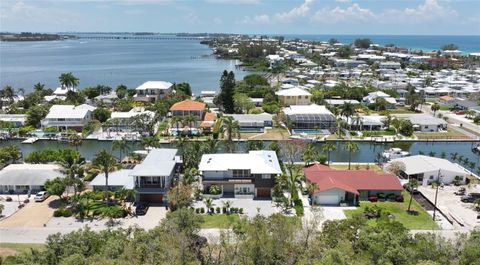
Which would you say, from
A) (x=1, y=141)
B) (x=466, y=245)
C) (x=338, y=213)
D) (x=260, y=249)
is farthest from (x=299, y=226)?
(x=1, y=141)

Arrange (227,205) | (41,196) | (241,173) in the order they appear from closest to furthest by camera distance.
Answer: (227,205), (41,196), (241,173)

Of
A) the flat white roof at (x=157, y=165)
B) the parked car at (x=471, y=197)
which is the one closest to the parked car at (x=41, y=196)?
the flat white roof at (x=157, y=165)

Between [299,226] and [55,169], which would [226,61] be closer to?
[55,169]

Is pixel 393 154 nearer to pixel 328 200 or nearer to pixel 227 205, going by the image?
pixel 328 200

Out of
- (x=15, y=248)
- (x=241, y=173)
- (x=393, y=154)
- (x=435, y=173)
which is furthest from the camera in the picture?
(x=393, y=154)

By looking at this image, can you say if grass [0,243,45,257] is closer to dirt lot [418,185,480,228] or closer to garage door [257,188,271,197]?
garage door [257,188,271,197]

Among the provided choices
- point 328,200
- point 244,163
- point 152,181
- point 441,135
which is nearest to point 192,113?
point 244,163

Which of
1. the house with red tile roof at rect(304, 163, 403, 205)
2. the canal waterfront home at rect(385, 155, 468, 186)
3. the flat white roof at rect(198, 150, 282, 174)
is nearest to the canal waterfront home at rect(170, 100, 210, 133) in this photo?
the flat white roof at rect(198, 150, 282, 174)
